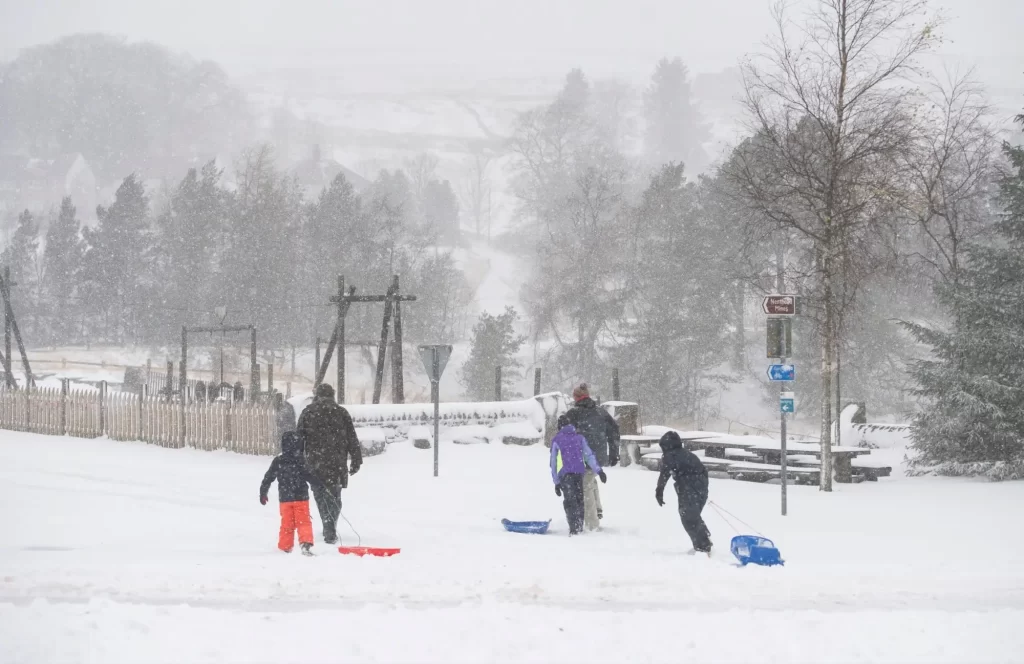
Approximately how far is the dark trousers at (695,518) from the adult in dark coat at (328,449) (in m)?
3.50

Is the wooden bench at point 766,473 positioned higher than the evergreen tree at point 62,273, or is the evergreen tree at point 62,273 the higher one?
the evergreen tree at point 62,273

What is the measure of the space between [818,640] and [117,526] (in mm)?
8794

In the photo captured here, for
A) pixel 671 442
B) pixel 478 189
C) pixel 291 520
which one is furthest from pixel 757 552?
pixel 478 189

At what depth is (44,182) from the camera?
110812 mm

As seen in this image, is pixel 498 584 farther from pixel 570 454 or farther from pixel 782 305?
pixel 782 305

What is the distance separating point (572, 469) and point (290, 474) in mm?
3344

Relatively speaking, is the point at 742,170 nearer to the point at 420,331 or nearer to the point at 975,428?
the point at 975,428

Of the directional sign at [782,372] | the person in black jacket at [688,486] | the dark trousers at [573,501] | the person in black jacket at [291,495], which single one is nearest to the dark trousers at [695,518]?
the person in black jacket at [688,486]

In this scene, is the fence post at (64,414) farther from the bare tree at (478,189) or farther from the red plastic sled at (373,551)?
the bare tree at (478,189)

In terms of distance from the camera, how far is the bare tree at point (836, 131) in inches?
625

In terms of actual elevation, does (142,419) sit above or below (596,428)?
below

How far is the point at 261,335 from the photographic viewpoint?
5675cm

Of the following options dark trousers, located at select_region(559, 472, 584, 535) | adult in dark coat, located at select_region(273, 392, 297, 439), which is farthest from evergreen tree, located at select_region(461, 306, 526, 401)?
dark trousers, located at select_region(559, 472, 584, 535)

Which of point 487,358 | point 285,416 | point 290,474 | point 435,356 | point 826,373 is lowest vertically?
point 290,474
